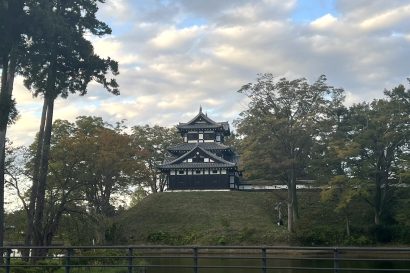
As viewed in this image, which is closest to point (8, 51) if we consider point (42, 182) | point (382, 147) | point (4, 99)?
point (4, 99)

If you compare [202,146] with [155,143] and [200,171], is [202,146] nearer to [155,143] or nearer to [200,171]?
[200,171]

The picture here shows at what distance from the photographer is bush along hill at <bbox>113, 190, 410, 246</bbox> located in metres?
43.8

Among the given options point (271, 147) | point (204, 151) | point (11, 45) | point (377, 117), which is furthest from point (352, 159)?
point (11, 45)

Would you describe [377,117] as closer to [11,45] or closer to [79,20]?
[79,20]

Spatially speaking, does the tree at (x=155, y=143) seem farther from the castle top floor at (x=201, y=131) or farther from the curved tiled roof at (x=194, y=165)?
the curved tiled roof at (x=194, y=165)

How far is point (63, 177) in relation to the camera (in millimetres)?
→ 33719

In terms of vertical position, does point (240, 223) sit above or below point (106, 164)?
below

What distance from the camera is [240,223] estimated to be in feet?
157

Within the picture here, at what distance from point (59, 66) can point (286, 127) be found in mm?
27541

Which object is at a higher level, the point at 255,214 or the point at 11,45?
the point at 11,45

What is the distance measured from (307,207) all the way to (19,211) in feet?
106

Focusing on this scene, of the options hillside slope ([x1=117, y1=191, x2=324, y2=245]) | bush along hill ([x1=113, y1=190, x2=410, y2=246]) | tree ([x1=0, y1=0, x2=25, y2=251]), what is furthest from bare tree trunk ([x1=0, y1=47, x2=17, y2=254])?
hillside slope ([x1=117, y1=191, x2=324, y2=245])

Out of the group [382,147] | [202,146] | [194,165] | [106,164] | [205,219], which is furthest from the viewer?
[202,146]

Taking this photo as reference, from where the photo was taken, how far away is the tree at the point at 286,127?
46.2 metres
